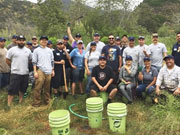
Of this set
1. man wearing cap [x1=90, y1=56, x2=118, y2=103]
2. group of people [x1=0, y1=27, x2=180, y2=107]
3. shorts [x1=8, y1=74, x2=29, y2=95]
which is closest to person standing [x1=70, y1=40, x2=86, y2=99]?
group of people [x1=0, y1=27, x2=180, y2=107]

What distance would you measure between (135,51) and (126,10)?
29.5m

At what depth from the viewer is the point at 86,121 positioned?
Result: 4.19 metres

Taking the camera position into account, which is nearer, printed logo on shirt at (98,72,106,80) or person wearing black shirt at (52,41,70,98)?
printed logo on shirt at (98,72,106,80)

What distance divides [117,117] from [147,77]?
1.95 metres

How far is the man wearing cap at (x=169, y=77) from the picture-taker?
4312 millimetres

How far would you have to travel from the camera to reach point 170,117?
3.62 metres

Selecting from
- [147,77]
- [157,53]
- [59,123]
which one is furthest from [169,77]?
[59,123]

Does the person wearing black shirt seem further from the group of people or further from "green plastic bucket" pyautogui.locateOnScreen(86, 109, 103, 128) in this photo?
"green plastic bucket" pyautogui.locateOnScreen(86, 109, 103, 128)

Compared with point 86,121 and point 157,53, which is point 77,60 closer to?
point 86,121

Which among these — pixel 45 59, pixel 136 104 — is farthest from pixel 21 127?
pixel 136 104

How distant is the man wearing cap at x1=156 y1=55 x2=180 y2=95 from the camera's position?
4.31m

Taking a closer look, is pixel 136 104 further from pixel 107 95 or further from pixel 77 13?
pixel 77 13

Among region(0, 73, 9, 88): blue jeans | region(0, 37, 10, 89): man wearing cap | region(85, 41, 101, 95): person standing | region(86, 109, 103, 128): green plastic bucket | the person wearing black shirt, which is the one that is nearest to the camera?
region(86, 109, 103, 128): green plastic bucket

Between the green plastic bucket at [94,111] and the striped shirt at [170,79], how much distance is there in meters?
1.74
